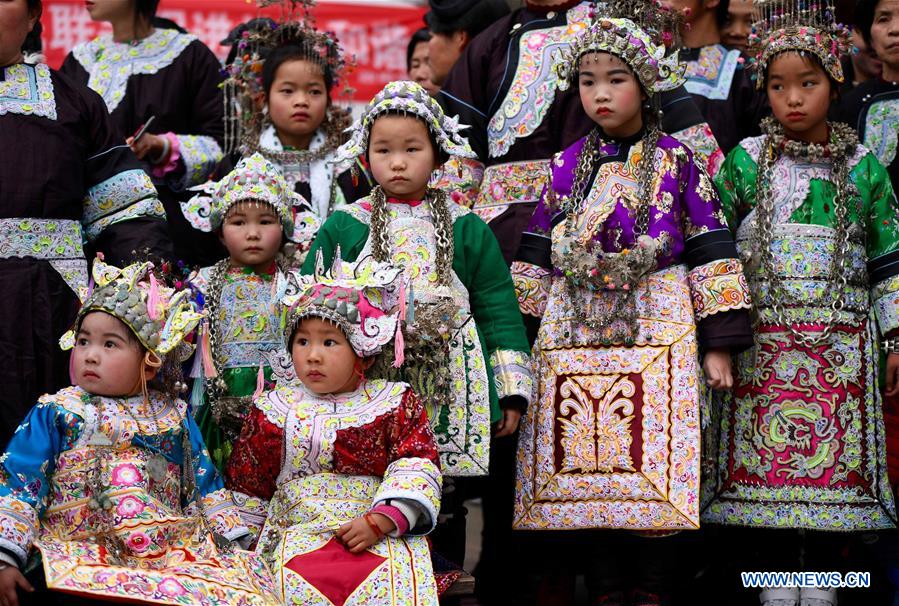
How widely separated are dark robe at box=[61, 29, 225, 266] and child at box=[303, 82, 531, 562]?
1.51m

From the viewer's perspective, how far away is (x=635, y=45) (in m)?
4.93

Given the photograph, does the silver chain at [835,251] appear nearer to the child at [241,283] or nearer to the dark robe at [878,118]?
the dark robe at [878,118]

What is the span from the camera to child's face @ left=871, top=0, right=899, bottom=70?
5.79 meters

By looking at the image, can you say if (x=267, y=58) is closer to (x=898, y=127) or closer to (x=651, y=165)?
(x=651, y=165)

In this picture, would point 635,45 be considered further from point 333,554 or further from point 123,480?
point 123,480

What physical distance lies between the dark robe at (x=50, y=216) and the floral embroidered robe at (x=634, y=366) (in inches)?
57.7

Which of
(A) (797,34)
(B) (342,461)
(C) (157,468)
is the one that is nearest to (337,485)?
(B) (342,461)

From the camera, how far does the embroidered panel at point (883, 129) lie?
19.1 ft

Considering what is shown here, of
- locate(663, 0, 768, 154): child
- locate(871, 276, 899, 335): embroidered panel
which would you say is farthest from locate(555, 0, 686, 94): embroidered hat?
locate(871, 276, 899, 335): embroidered panel

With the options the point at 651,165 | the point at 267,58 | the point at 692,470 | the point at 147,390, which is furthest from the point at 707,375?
the point at 267,58

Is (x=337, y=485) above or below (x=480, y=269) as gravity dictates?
below

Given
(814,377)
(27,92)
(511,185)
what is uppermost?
(27,92)

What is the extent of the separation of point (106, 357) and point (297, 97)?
2.16m

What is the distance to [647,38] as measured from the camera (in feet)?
16.3
